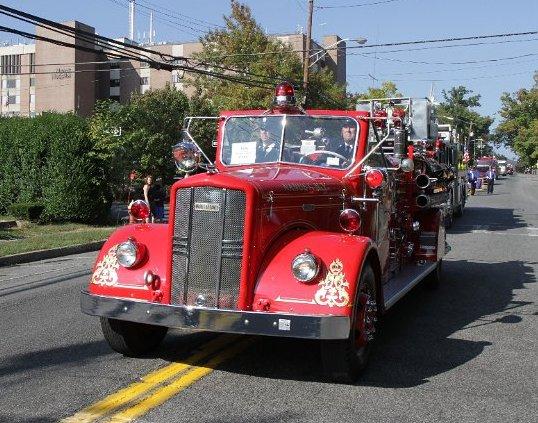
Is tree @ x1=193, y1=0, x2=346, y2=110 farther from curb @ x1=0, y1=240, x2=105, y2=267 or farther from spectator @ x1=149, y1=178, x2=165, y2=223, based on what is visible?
curb @ x1=0, y1=240, x2=105, y2=267

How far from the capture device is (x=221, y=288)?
5.34 metres

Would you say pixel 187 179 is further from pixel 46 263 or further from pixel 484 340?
pixel 46 263

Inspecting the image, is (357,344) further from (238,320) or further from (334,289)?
(238,320)

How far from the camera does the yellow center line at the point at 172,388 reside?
15.4ft

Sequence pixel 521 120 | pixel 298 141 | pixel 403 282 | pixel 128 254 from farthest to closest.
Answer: pixel 521 120 < pixel 403 282 < pixel 298 141 < pixel 128 254

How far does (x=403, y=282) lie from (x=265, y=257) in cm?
294

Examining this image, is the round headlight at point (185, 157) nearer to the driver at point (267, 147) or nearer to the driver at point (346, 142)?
the driver at point (267, 147)

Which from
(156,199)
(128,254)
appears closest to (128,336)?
(128,254)

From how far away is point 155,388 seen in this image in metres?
5.26

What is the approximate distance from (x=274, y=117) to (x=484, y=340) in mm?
3064

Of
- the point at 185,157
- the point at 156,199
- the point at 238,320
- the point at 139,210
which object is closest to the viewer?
the point at 238,320

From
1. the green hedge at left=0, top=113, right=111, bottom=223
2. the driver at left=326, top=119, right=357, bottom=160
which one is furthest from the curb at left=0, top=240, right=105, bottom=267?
the driver at left=326, top=119, right=357, bottom=160

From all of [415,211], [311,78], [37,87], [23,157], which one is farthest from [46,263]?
[37,87]

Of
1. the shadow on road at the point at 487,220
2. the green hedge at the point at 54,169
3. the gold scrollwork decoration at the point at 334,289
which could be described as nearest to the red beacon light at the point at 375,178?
the gold scrollwork decoration at the point at 334,289
